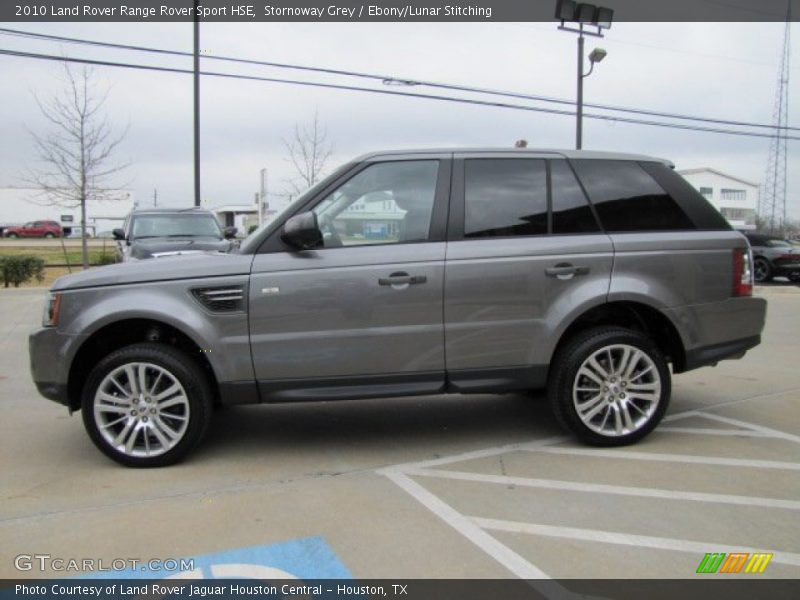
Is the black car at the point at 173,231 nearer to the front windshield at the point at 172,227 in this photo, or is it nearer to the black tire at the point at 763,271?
the front windshield at the point at 172,227

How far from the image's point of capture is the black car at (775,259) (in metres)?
20.1

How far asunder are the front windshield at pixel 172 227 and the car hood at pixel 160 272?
23.4 ft

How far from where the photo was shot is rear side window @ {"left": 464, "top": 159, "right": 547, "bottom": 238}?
177 inches

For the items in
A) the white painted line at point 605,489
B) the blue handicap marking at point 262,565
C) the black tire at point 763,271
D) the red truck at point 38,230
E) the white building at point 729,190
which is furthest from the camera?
the white building at point 729,190

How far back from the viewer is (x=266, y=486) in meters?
4.00

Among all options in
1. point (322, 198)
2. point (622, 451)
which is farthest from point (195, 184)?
point (622, 451)

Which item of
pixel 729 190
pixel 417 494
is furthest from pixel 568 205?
pixel 729 190

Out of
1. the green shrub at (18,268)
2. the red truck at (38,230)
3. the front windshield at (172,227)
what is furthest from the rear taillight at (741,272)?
the red truck at (38,230)

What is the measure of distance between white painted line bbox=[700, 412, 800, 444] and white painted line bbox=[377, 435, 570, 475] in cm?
143

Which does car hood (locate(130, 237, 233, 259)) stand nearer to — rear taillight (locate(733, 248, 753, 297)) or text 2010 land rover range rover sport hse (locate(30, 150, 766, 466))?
text 2010 land rover range rover sport hse (locate(30, 150, 766, 466))

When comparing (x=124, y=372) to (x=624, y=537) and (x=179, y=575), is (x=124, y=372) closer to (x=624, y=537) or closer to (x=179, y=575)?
(x=179, y=575)

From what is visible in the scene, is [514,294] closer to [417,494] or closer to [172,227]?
[417,494]

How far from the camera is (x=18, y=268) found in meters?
17.2
